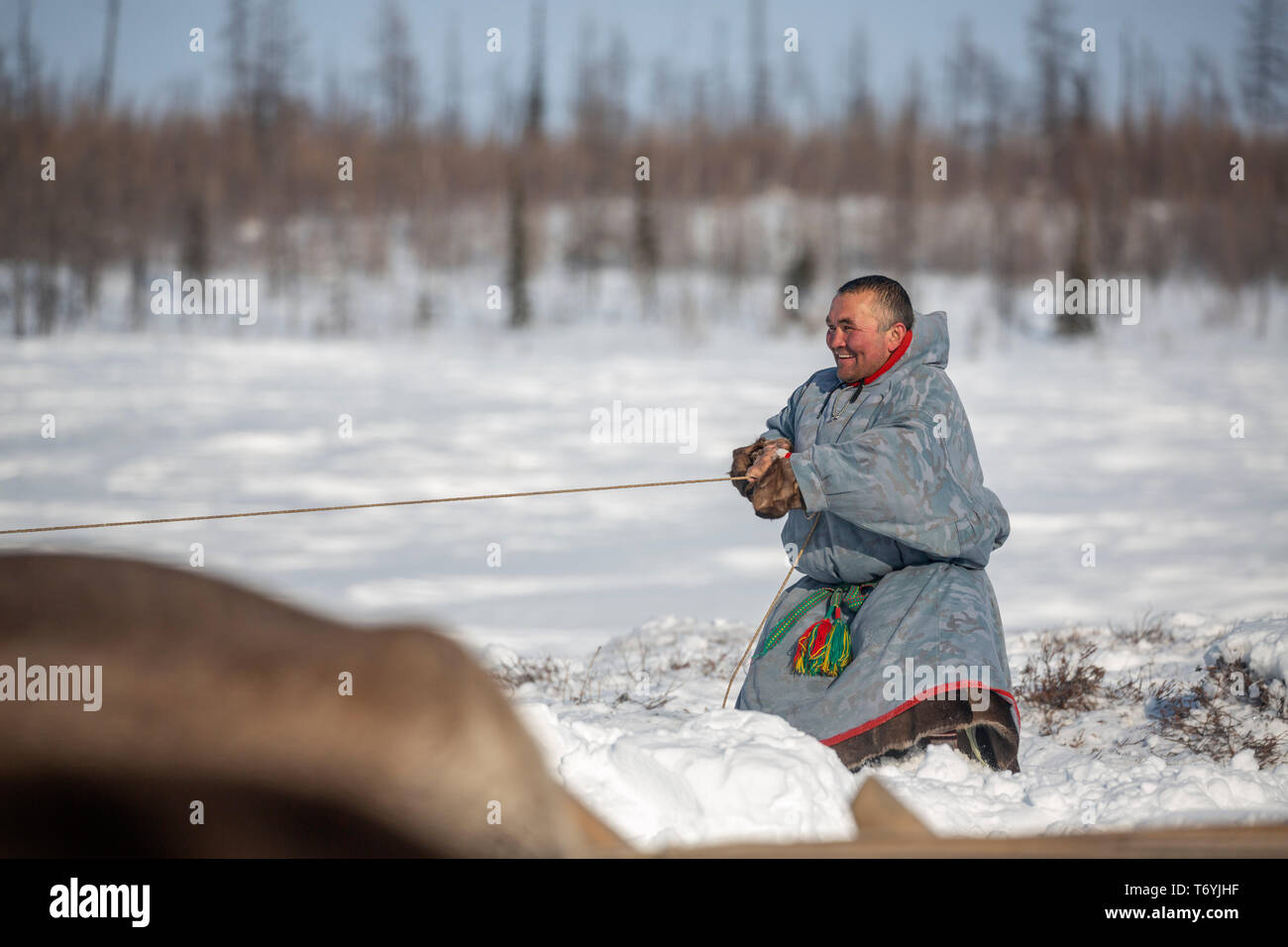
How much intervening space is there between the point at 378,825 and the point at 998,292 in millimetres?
22558

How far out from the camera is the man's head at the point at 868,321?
3.61 metres

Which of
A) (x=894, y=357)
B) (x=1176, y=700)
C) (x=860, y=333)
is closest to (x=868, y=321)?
(x=860, y=333)

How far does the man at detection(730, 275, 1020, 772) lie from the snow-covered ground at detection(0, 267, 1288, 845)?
0.56 ft

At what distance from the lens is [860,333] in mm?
3627

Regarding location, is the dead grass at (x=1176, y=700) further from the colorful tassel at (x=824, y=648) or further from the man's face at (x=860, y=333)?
the man's face at (x=860, y=333)

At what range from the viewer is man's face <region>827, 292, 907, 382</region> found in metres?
3.61

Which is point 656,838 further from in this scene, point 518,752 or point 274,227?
point 274,227

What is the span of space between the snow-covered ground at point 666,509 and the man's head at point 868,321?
4.14 feet

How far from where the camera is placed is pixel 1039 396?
1566 centimetres

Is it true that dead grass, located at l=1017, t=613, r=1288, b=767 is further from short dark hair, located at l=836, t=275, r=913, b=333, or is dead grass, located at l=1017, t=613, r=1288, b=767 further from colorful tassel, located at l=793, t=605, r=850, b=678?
short dark hair, located at l=836, t=275, r=913, b=333

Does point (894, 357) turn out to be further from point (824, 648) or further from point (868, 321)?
point (824, 648)

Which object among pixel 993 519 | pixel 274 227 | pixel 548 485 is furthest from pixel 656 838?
pixel 274 227

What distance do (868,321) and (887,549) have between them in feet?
2.40

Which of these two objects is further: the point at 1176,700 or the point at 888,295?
the point at 1176,700
